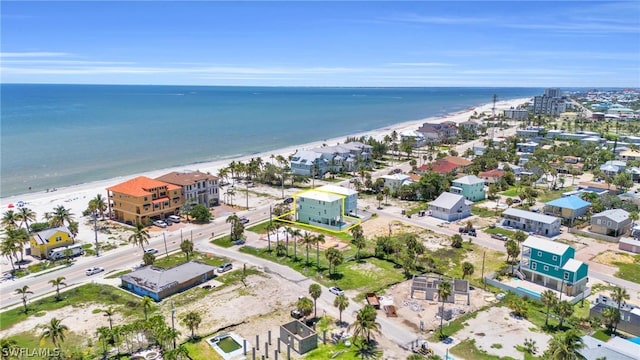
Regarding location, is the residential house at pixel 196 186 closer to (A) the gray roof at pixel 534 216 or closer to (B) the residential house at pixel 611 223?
(A) the gray roof at pixel 534 216

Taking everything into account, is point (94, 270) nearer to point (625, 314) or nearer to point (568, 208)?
point (625, 314)

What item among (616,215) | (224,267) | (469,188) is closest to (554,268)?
(616,215)

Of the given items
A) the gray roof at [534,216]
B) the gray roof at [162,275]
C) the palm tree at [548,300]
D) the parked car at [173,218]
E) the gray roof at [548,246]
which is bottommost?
the parked car at [173,218]

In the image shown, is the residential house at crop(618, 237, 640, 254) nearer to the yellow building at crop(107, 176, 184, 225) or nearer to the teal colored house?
the teal colored house

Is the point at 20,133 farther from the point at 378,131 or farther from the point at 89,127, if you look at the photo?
the point at 378,131

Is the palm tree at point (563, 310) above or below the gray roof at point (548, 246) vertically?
below

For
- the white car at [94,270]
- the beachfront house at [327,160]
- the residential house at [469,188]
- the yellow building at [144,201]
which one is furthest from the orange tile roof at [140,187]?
the residential house at [469,188]
